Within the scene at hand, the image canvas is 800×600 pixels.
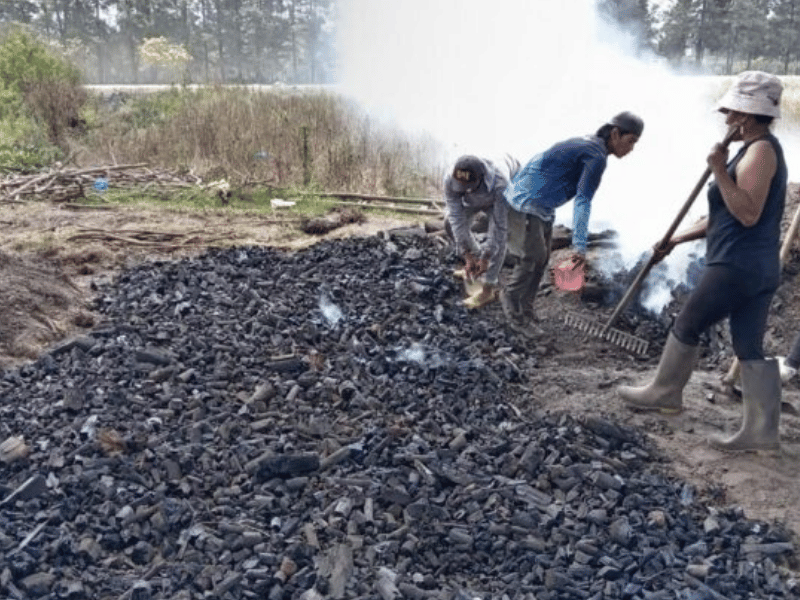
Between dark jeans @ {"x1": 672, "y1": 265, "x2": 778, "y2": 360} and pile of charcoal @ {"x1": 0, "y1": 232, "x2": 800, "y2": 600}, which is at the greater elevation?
dark jeans @ {"x1": 672, "y1": 265, "x2": 778, "y2": 360}

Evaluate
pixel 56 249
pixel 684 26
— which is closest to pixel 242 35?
pixel 684 26

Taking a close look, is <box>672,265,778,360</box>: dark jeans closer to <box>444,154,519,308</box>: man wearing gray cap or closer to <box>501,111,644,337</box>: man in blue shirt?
<box>501,111,644,337</box>: man in blue shirt

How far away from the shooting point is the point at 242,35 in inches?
2197

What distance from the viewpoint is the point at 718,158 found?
3.87m

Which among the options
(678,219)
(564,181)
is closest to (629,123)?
(564,181)

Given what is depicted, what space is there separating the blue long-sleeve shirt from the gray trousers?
0.11m

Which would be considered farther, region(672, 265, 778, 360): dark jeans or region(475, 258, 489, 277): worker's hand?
region(475, 258, 489, 277): worker's hand

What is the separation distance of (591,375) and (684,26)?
40.6m

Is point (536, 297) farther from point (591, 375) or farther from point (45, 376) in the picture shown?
point (45, 376)

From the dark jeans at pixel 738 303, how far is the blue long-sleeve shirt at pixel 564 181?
1.26m

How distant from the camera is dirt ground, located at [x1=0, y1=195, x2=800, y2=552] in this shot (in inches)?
159

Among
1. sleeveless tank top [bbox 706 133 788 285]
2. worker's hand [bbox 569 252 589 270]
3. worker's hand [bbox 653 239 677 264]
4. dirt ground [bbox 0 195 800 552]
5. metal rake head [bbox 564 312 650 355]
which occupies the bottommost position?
dirt ground [bbox 0 195 800 552]

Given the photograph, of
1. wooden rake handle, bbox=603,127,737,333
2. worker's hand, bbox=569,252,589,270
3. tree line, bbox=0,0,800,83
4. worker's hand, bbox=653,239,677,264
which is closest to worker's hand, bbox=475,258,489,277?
worker's hand, bbox=569,252,589,270

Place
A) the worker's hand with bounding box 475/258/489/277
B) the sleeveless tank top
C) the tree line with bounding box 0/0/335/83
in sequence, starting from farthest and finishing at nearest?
the tree line with bounding box 0/0/335/83 → the worker's hand with bounding box 475/258/489/277 → the sleeveless tank top
